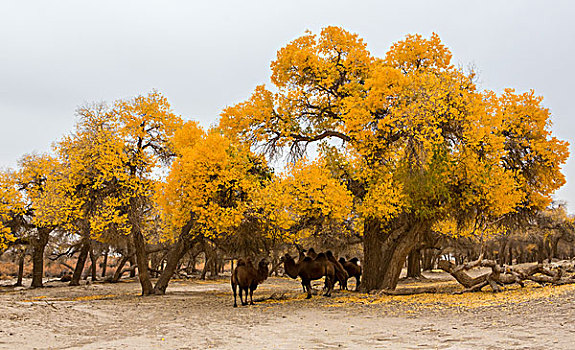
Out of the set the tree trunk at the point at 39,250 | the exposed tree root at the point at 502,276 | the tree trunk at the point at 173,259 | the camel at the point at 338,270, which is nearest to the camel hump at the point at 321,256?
the camel at the point at 338,270

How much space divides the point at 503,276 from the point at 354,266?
6.50 meters

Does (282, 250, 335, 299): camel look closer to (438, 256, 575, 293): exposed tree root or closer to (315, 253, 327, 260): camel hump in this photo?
(315, 253, 327, 260): camel hump

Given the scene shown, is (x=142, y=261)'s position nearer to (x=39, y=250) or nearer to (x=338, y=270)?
(x=338, y=270)

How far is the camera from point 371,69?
1605 centimetres

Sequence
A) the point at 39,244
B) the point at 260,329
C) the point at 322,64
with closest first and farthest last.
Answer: the point at 260,329 → the point at 322,64 → the point at 39,244

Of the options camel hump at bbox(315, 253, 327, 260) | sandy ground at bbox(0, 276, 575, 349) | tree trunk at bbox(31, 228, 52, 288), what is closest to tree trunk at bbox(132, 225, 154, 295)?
sandy ground at bbox(0, 276, 575, 349)

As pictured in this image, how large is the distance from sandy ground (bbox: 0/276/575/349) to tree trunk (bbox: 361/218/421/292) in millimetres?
3186

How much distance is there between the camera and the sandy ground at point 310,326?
22.1ft

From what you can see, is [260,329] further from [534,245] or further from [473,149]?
[534,245]

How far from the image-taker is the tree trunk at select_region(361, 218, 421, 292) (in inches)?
619

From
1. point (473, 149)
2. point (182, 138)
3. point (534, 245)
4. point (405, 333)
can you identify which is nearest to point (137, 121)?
point (182, 138)

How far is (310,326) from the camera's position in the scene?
356 inches

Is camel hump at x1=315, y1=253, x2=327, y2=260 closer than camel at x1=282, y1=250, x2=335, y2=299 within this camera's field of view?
No

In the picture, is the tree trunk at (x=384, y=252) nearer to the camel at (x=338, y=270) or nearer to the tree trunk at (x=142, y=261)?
the camel at (x=338, y=270)
